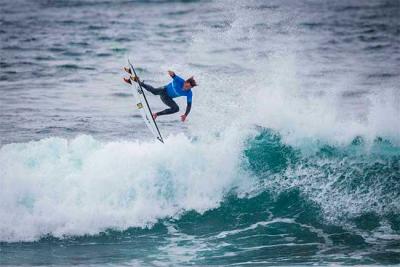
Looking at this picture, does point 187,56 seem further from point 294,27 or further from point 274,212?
point 274,212

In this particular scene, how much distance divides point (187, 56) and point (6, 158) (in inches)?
187

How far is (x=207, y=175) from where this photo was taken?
325 inches

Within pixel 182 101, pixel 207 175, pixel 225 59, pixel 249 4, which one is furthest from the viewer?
pixel 249 4

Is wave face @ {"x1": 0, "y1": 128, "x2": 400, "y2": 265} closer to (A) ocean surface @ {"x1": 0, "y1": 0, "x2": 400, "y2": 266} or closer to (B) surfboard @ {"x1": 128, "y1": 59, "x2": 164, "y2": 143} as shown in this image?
(A) ocean surface @ {"x1": 0, "y1": 0, "x2": 400, "y2": 266}

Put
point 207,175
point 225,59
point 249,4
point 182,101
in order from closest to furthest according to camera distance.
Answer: point 207,175, point 182,101, point 225,59, point 249,4

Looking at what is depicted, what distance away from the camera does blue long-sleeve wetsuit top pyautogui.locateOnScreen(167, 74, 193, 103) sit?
25.3ft

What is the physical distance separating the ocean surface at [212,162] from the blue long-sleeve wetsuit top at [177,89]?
3.27 feet

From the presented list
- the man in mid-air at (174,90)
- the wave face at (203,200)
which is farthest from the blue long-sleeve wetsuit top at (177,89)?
the wave face at (203,200)

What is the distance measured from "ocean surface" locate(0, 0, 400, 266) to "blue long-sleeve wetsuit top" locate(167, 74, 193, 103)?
100 centimetres

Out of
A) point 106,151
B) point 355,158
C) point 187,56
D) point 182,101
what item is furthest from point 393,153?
point 187,56

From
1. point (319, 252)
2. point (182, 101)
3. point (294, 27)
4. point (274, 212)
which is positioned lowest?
point (319, 252)

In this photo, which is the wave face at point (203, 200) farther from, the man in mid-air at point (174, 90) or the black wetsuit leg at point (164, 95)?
the man in mid-air at point (174, 90)

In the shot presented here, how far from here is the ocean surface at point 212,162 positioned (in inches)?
288

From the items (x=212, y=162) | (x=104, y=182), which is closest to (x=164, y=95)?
(x=212, y=162)
